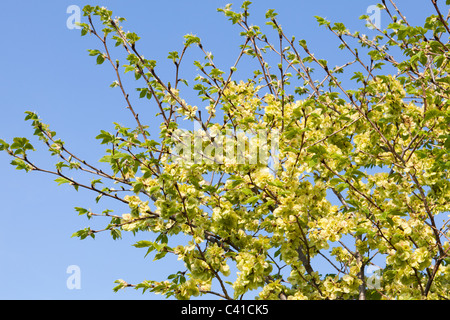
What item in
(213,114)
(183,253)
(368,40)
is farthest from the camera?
(368,40)

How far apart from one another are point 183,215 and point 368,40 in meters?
4.04

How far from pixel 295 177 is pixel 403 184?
1389mm

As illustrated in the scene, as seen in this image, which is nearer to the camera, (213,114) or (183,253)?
(183,253)

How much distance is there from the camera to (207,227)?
4270 mm

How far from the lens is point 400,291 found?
4324mm

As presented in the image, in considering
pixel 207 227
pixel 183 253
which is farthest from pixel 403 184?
pixel 183 253

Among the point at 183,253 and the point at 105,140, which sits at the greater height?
the point at 105,140

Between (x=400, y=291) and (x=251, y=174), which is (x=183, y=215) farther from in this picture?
(x=400, y=291)
